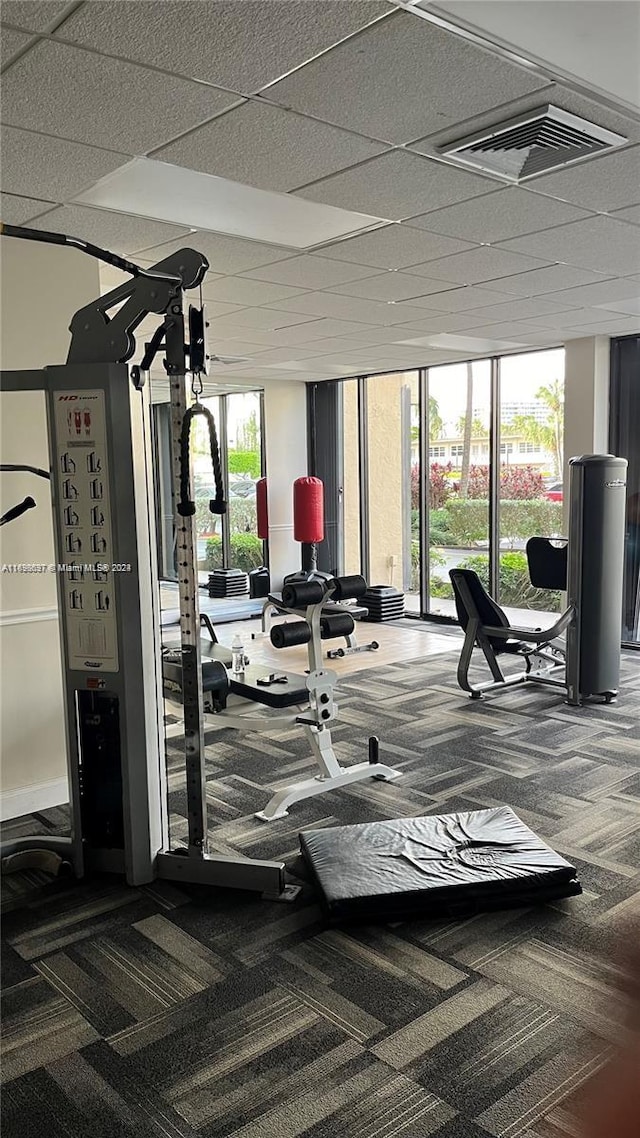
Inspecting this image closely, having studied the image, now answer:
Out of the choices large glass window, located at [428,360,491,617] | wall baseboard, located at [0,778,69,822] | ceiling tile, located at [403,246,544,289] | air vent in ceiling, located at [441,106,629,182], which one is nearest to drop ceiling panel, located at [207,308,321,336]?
ceiling tile, located at [403,246,544,289]

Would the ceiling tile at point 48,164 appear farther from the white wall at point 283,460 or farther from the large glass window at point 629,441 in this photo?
the white wall at point 283,460

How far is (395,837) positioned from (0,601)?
1.94 m

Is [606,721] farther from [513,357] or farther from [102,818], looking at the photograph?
[513,357]

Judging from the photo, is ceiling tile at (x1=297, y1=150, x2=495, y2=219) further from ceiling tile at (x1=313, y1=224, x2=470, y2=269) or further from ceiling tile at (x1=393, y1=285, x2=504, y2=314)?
ceiling tile at (x1=393, y1=285, x2=504, y2=314)

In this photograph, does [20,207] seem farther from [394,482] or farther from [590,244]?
[394,482]

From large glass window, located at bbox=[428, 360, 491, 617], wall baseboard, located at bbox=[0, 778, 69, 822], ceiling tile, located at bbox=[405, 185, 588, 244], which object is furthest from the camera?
large glass window, located at bbox=[428, 360, 491, 617]

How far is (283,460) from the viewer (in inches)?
379

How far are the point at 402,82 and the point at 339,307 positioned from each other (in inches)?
123

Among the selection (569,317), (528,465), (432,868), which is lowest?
(432,868)

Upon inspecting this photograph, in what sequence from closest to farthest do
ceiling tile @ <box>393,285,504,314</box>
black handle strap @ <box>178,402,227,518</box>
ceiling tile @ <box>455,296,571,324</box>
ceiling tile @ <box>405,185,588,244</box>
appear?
1. black handle strap @ <box>178,402,227,518</box>
2. ceiling tile @ <box>405,185,588,244</box>
3. ceiling tile @ <box>393,285,504,314</box>
4. ceiling tile @ <box>455,296,571,324</box>

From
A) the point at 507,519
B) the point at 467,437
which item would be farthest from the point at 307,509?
the point at 507,519

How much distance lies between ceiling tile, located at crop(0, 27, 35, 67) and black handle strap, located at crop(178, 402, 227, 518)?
106 centimetres

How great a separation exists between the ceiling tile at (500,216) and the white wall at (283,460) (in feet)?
18.8

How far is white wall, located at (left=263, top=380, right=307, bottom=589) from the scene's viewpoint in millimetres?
9508
